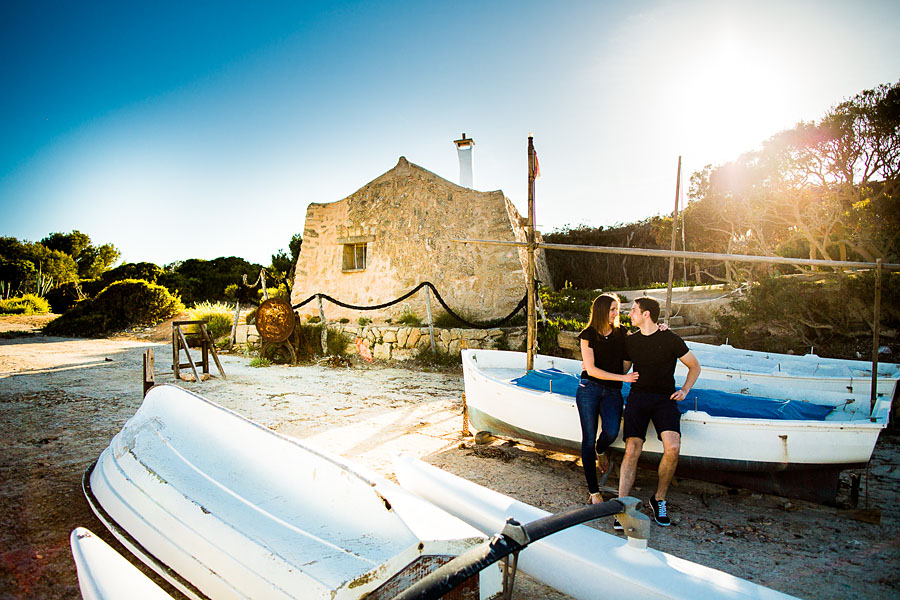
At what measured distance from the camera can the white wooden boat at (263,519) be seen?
1.81 metres

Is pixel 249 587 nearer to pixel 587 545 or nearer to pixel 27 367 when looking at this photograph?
pixel 587 545

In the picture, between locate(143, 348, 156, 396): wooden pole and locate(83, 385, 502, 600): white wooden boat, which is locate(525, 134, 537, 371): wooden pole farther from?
locate(143, 348, 156, 396): wooden pole

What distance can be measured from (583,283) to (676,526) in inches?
478

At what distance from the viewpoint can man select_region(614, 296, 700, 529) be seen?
3.14m

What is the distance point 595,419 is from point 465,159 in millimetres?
8390

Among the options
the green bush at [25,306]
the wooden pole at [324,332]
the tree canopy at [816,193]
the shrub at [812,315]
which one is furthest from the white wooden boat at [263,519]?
the green bush at [25,306]

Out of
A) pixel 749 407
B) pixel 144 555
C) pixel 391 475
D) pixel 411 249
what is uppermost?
pixel 411 249

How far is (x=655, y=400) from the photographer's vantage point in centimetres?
324

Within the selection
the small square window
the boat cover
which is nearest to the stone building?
the small square window

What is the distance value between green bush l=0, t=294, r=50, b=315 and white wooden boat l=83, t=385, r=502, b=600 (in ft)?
69.8

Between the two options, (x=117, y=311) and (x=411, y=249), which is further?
(x=117, y=311)

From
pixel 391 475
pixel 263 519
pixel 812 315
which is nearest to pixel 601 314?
pixel 391 475

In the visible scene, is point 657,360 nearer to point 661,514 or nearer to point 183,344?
point 661,514

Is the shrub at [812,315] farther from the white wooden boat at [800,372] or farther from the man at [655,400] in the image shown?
the man at [655,400]
